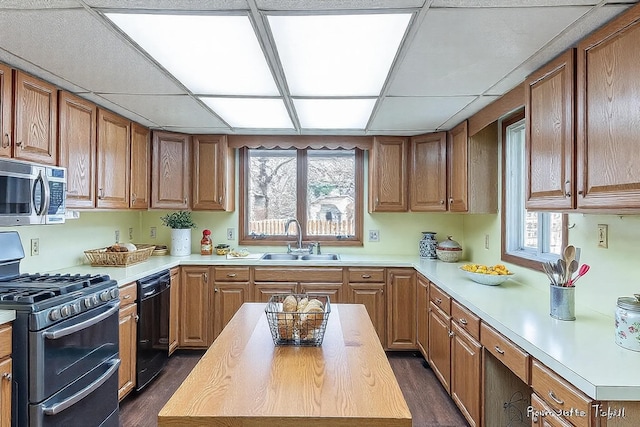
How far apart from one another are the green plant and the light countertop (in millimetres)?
736

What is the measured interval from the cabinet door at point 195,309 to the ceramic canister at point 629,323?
301cm

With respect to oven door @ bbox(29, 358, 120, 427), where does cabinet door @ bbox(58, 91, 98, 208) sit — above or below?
above

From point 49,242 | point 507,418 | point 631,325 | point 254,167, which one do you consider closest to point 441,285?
point 507,418

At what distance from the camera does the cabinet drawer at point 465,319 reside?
2.07m

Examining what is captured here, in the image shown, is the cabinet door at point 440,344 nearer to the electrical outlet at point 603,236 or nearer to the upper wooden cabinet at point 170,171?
the electrical outlet at point 603,236

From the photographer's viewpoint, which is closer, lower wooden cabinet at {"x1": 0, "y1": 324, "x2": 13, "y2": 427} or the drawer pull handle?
the drawer pull handle

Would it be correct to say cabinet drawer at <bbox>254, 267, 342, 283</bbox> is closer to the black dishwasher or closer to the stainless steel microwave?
the black dishwasher

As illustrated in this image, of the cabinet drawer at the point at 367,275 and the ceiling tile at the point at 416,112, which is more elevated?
the ceiling tile at the point at 416,112

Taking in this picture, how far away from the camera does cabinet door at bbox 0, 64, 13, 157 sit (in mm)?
1932

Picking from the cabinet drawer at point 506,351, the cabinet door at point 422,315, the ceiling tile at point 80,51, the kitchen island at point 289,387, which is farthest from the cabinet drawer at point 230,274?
the cabinet drawer at point 506,351

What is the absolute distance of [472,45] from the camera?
1690 mm

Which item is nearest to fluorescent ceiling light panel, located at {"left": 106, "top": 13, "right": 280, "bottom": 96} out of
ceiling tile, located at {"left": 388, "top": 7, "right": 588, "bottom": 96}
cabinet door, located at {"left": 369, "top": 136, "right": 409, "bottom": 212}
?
ceiling tile, located at {"left": 388, "top": 7, "right": 588, "bottom": 96}

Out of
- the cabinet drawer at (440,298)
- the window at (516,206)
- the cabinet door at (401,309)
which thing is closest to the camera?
the cabinet drawer at (440,298)

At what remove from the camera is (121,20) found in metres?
1.51
